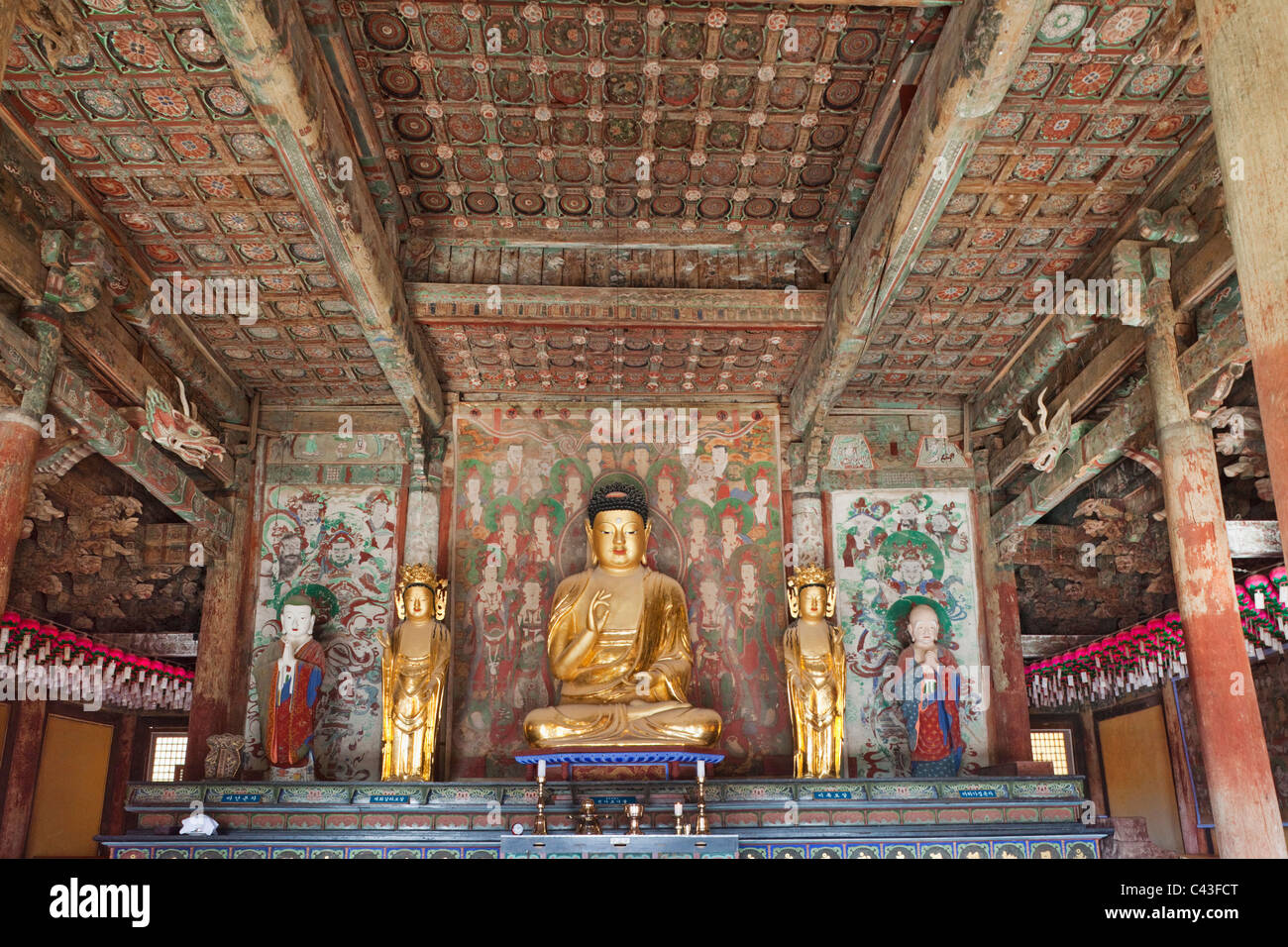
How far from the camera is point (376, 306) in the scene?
6527mm

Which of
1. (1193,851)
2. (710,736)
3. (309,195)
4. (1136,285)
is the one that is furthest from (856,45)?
(1193,851)

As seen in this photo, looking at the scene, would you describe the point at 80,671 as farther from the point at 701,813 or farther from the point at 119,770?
the point at 701,813

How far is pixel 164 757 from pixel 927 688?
479 inches

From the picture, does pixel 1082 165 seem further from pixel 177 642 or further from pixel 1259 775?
pixel 177 642

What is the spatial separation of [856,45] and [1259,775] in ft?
15.0

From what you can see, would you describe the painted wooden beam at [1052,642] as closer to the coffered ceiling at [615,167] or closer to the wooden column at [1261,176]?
the coffered ceiling at [615,167]

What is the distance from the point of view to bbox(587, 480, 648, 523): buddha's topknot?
8.67 m

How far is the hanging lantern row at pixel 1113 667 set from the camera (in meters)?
10.3

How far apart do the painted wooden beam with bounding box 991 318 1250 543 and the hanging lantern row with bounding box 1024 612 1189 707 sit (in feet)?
5.99

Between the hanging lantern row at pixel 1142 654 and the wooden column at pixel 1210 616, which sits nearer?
the wooden column at pixel 1210 616

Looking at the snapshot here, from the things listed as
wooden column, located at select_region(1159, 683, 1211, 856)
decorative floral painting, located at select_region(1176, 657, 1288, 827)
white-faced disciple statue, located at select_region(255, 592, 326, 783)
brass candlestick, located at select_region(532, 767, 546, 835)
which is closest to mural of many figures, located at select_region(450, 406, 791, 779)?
white-faced disciple statue, located at select_region(255, 592, 326, 783)

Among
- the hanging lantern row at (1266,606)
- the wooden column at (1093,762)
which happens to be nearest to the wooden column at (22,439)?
the hanging lantern row at (1266,606)

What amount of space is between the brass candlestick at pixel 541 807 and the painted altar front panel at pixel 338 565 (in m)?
2.24

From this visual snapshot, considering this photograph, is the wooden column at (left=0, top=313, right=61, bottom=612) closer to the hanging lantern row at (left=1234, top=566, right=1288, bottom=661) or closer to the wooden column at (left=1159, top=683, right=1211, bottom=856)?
the hanging lantern row at (left=1234, top=566, right=1288, bottom=661)
